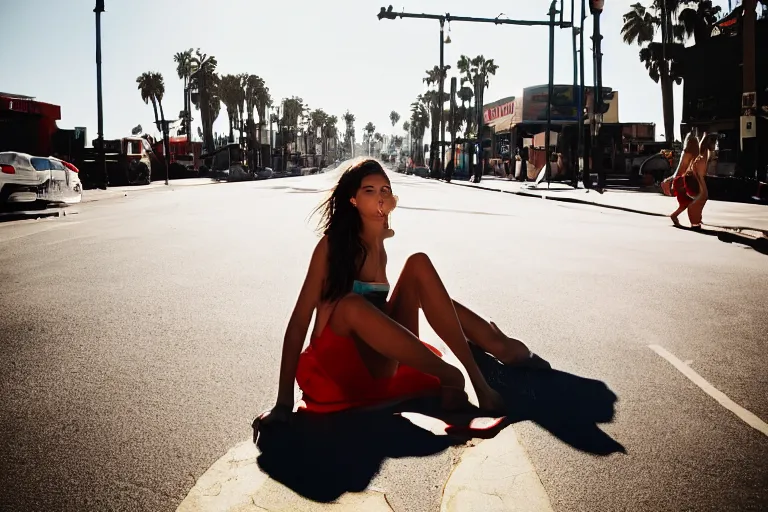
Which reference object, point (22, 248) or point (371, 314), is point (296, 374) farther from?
point (22, 248)

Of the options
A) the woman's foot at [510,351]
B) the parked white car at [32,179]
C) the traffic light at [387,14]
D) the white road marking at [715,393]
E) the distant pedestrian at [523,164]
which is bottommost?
the white road marking at [715,393]

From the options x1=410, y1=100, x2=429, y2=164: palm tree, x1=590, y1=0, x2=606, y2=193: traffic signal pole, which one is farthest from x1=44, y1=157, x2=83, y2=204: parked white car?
x1=410, y1=100, x2=429, y2=164: palm tree

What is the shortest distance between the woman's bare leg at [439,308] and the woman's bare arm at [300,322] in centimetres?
55

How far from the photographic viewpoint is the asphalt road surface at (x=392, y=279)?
312cm

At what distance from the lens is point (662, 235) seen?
14.0 m

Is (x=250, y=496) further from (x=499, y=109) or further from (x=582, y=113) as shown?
(x=499, y=109)

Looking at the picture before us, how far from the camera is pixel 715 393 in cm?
438

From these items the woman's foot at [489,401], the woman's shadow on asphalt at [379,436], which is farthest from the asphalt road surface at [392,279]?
the woman's foot at [489,401]

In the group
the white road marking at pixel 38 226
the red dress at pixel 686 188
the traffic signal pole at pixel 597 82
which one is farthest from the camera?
the traffic signal pole at pixel 597 82

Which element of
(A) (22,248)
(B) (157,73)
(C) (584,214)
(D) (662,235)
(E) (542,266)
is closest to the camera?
(E) (542,266)

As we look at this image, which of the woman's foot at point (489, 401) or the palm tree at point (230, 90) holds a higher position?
the palm tree at point (230, 90)

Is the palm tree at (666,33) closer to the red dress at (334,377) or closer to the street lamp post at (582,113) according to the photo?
the street lamp post at (582,113)

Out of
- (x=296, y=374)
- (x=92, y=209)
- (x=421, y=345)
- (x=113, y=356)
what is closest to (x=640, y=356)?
(x=421, y=345)

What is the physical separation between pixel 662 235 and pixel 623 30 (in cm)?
5218
